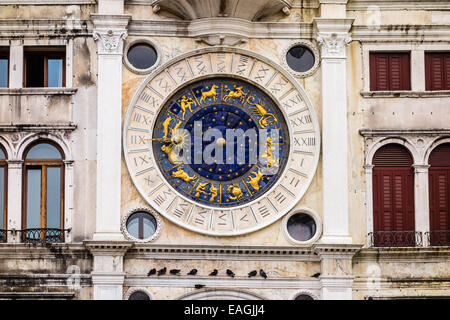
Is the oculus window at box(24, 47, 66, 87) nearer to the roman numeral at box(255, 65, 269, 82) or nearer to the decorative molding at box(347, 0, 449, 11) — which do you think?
the roman numeral at box(255, 65, 269, 82)

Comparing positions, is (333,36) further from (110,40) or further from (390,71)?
(110,40)

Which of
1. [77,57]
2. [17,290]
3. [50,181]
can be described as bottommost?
[17,290]

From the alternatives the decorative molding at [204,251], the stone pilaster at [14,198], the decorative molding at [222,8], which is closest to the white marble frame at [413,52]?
the decorative molding at [222,8]

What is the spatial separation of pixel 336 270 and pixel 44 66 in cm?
829

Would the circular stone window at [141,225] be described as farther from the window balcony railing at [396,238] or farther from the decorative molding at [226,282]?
the window balcony railing at [396,238]

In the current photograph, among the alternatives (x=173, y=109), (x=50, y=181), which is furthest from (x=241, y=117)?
(x=50, y=181)

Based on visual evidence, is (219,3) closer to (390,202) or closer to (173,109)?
(173,109)

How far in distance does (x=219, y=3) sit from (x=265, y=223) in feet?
17.0

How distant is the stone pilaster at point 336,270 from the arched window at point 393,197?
931mm

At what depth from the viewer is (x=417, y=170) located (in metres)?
40.9

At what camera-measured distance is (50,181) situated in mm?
40938

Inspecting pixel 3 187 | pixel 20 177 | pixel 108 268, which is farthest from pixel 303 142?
pixel 3 187

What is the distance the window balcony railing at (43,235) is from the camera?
40.5m

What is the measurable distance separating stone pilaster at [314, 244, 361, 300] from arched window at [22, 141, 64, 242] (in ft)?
19.7
